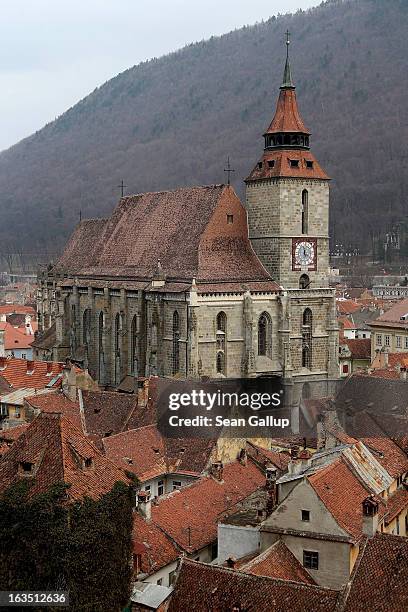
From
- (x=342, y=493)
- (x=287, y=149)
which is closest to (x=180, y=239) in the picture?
(x=287, y=149)

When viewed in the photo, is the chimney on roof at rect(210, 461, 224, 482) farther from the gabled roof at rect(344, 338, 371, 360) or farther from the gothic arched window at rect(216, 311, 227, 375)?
the gabled roof at rect(344, 338, 371, 360)

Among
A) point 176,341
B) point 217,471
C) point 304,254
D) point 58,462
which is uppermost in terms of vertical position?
point 304,254

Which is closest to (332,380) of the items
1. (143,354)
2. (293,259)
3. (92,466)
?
(293,259)

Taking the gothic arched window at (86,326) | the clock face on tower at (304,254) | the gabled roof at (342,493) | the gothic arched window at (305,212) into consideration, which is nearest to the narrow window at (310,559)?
the gabled roof at (342,493)

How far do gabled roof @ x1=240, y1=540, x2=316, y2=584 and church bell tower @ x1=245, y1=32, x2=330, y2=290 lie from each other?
114 ft

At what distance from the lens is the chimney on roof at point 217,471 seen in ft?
126

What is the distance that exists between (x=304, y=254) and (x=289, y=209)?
3167 millimetres

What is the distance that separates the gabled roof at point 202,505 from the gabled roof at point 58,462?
24.0 feet

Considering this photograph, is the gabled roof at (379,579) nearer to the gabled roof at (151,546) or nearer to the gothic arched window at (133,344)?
the gabled roof at (151,546)

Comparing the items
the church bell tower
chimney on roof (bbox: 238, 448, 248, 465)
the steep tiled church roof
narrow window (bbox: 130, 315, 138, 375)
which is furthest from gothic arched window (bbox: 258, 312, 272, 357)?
chimney on roof (bbox: 238, 448, 248, 465)

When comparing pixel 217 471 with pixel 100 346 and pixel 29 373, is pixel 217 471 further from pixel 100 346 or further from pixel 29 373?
pixel 100 346

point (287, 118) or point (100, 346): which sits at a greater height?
point (287, 118)

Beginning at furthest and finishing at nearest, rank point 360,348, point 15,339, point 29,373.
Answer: point 15,339 → point 360,348 → point 29,373

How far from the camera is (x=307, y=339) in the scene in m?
63.9
